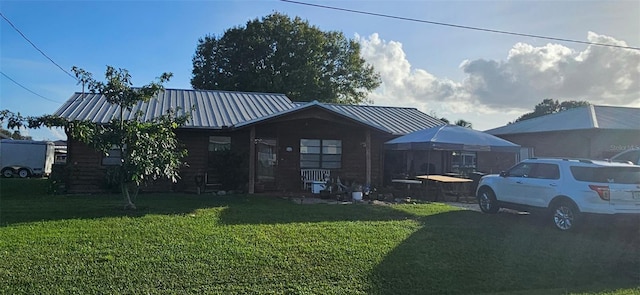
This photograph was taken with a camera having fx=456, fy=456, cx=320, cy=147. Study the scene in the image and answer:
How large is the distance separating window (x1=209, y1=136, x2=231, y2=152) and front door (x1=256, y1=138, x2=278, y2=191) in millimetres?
1113

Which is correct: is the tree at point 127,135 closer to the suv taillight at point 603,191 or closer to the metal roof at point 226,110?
the metal roof at point 226,110

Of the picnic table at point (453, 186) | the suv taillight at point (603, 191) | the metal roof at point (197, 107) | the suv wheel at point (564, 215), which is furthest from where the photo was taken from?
the metal roof at point (197, 107)

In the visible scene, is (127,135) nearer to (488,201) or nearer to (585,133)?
(488,201)

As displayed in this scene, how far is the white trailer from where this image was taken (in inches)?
1136

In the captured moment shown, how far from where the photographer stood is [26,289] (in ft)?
18.1

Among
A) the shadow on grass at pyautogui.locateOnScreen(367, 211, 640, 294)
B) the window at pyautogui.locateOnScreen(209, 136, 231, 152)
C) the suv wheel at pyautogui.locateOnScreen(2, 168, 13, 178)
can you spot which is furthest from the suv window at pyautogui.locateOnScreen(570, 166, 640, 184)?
the suv wheel at pyautogui.locateOnScreen(2, 168, 13, 178)

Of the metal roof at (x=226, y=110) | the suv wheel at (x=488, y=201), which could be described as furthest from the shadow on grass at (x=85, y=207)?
the suv wheel at (x=488, y=201)

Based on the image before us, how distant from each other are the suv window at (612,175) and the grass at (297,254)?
1.13 metres

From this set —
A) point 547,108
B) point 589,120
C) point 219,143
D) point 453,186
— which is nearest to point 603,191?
point 453,186

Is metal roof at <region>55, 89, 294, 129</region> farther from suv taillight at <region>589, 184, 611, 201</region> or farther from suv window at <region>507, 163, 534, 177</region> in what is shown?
suv taillight at <region>589, 184, 611, 201</region>

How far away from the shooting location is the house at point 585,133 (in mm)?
21766

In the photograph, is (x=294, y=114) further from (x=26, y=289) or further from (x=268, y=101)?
(x=26, y=289)

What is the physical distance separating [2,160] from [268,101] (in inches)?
765

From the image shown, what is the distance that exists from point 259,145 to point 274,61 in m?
22.1
